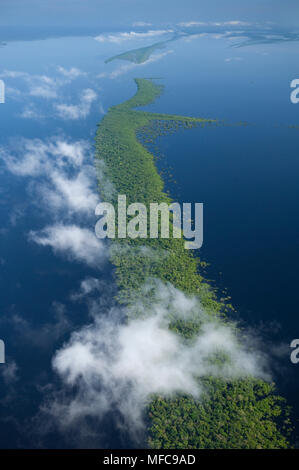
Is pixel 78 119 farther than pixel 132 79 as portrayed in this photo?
No

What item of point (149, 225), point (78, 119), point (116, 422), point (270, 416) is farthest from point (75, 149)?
point (270, 416)

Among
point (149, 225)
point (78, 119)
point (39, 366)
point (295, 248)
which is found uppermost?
point (78, 119)

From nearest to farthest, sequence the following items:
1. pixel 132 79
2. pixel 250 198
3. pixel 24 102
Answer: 1. pixel 250 198
2. pixel 24 102
3. pixel 132 79

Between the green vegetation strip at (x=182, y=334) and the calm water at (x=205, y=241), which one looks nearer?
the green vegetation strip at (x=182, y=334)

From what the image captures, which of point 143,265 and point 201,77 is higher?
point 201,77

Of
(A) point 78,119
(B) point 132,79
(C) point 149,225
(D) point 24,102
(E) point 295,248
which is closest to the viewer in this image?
(E) point 295,248

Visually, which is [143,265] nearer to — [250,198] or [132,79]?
[250,198]

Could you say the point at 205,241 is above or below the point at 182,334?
above
